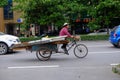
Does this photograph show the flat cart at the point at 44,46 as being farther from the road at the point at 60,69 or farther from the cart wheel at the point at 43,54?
the road at the point at 60,69

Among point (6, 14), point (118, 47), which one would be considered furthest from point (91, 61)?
point (6, 14)

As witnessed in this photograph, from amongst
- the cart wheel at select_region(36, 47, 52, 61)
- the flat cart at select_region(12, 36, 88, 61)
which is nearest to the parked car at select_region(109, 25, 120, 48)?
the flat cart at select_region(12, 36, 88, 61)

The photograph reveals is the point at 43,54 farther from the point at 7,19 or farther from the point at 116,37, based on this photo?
the point at 7,19

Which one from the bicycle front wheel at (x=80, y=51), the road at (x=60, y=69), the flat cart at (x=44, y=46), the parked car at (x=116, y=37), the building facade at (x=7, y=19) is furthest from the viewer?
the building facade at (x=7, y=19)

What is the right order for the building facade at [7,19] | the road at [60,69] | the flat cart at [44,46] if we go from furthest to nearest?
the building facade at [7,19] < the flat cart at [44,46] < the road at [60,69]

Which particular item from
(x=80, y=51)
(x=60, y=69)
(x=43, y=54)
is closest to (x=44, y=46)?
(x=43, y=54)

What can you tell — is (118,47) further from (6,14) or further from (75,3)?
(6,14)

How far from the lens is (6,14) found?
2253 inches

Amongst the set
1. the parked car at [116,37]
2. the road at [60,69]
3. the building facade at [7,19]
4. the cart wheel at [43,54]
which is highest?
the building facade at [7,19]

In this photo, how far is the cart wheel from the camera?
1516 cm

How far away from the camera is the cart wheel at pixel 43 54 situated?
15164 mm

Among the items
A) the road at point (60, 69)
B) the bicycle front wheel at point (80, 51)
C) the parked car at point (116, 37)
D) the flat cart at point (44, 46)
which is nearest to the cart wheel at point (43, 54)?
the flat cart at point (44, 46)

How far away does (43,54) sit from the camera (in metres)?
15.2

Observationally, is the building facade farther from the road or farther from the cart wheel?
the cart wheel
